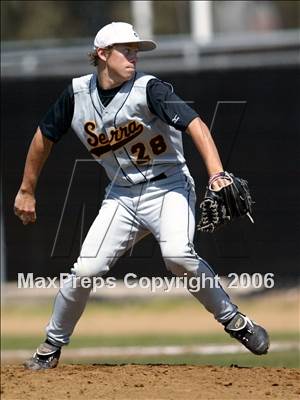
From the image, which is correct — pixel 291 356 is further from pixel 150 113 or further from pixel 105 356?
pixel 150 113

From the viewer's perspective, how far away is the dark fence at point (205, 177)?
379 inches

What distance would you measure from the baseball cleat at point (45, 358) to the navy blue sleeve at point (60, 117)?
1283mm

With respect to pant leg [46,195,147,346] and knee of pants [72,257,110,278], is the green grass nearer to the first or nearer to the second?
pant leg [46,195,147,346]

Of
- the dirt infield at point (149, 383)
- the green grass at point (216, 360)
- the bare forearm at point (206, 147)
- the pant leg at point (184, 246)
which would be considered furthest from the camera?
the green grass at point (216, 360)

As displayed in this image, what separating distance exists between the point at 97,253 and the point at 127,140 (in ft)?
2.27

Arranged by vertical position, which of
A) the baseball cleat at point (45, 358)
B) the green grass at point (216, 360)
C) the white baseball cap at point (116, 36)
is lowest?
the green grass at point (216, 360)

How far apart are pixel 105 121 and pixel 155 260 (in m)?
3.21

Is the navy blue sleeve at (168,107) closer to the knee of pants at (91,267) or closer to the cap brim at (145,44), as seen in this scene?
the cap brim at (145,44)

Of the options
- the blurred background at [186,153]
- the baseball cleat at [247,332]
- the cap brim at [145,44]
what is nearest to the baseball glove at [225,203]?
the baseball cleat at [247,332]

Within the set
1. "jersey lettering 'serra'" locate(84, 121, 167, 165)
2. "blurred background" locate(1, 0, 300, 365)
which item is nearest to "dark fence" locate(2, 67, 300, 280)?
"blurred background" locate(1, 0, 300, 365)

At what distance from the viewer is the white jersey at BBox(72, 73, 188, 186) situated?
247 inches

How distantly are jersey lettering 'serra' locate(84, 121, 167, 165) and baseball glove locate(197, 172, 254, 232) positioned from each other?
0.49m

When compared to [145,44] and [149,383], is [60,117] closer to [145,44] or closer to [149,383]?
[145,44]

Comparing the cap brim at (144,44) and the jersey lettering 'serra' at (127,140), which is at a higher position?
the cap brim at (144,44)
